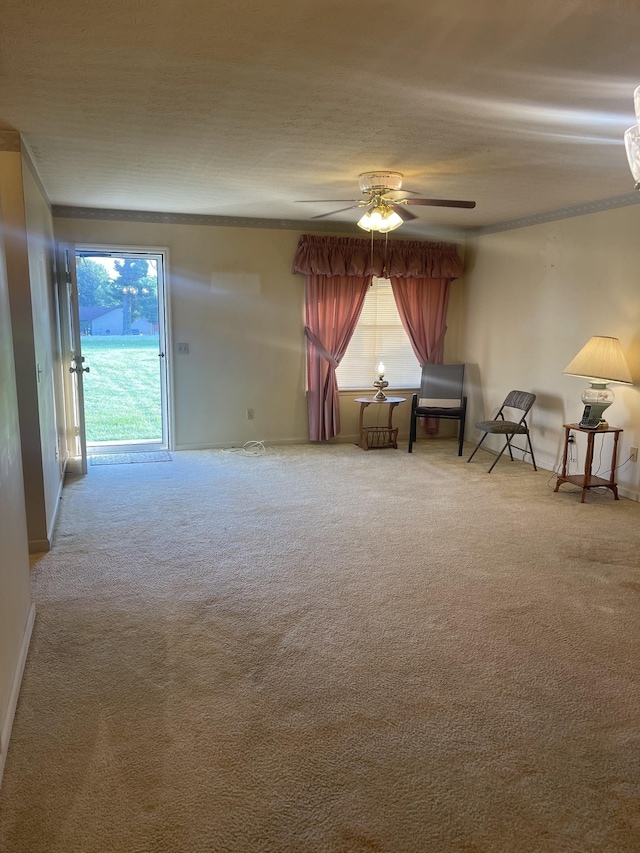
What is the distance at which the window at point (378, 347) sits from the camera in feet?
21.0

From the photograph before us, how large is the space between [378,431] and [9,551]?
4.49m

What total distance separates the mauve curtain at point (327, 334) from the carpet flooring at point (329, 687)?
223 centimetres

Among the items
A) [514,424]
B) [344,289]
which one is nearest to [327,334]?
[344,289]

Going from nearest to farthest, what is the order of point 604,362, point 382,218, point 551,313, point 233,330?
point 382,218
point 604,362
point 551,313
point 233,330

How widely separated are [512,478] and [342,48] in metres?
3.85

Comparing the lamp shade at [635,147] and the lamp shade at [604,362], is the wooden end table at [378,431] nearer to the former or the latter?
the lamp shade at [604,362]

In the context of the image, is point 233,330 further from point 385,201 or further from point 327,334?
point 385,201

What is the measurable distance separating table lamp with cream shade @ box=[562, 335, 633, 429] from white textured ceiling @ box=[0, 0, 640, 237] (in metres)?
1.13

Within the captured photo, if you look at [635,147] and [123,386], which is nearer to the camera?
[635,147]

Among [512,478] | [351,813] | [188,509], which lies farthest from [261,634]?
[512,478]

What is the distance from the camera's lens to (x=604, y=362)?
14.3ft

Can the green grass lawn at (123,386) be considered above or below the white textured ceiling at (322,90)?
below

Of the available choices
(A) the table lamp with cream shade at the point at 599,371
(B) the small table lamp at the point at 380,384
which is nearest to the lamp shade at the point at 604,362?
(A) the table lamp with cream shade at the point at 599,371

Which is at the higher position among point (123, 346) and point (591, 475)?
point (123, 346)
